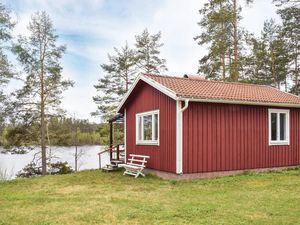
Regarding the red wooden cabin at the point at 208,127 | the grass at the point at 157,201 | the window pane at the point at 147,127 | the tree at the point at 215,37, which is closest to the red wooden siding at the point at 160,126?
the red wooden cabin at the point at 208,127

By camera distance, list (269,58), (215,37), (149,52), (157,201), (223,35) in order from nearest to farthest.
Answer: (157,201)
(223,35)
(215,37)
(269,58)
(149,52)

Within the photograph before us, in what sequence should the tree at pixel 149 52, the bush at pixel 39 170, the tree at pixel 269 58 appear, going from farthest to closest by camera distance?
the tree at pixel 149 52 < the tree at pixel 269 58 < the bush at pixel 39 170

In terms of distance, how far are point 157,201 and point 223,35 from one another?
51.9 ft

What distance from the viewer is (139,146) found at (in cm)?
1146

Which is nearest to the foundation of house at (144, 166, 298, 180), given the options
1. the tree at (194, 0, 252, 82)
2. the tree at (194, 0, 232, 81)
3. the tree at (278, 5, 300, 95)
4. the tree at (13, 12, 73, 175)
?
the tree at (13, 12, 73, 175)

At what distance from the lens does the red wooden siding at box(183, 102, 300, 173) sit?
9.27 m

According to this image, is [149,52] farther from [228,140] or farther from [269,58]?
[228,140]

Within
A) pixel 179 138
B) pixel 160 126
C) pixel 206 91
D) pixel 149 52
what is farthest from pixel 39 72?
pixel 179 138

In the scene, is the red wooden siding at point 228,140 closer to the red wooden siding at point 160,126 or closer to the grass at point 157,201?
the red wooden siding at point 160,126

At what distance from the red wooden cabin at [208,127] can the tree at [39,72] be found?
8256 mm

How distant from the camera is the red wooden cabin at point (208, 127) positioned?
9219mm

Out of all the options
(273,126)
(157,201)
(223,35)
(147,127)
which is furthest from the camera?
(223,35)

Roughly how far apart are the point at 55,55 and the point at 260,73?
1585 cm

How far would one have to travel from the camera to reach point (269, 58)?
80.4ft
